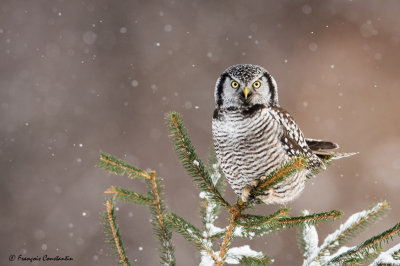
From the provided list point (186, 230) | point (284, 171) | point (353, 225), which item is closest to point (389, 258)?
point (353, 225)

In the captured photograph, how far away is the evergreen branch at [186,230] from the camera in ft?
5.18

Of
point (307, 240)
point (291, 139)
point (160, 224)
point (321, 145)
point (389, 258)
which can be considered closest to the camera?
point (389, 258)

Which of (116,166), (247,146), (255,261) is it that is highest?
(247,146)

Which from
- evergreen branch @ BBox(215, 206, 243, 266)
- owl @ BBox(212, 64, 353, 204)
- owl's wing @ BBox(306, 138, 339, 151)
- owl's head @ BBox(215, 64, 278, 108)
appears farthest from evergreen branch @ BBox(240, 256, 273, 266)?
owl's wing @ BBox(306, 138, 339, 151)

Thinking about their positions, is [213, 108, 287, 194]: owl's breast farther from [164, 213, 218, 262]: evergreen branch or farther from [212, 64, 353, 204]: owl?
[164, 213, 218, 262]: evergreen branch

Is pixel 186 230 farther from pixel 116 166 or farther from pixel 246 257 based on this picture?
pixel 116 166

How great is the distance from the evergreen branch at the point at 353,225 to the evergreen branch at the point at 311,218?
152 millimetres

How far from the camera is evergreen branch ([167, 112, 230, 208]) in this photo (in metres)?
1.69

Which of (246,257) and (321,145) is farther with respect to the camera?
(321,145)

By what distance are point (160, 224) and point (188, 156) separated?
0.31 m

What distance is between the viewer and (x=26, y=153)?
9.02 m

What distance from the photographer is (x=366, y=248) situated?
58.8 inches

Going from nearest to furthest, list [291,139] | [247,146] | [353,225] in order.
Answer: [353,225] < [247,146] < [291,139]

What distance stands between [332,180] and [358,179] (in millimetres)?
627
